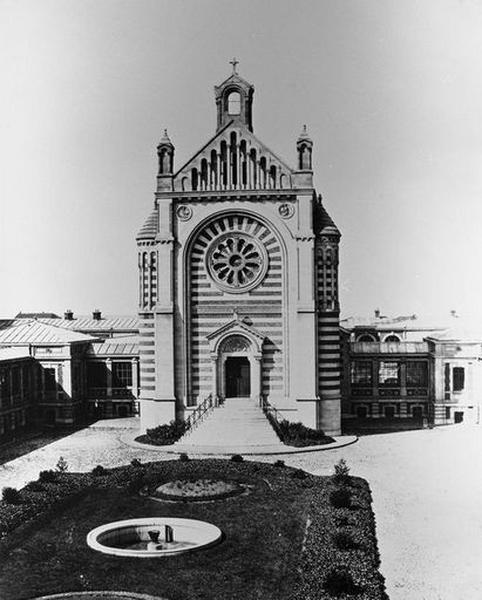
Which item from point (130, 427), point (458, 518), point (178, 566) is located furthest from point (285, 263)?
point (178, 566)

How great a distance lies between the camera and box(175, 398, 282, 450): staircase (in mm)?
40188

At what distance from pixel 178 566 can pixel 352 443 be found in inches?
931

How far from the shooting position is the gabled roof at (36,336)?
51469 millimetres

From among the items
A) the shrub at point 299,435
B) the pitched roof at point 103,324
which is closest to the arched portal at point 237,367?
the shrub at point 299,435

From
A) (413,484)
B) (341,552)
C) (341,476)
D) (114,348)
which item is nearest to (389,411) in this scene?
(114,348)

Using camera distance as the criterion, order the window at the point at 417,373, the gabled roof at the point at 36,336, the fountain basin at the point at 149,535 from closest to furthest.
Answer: the fountain basin at the point at 149,535 < the gabled roof at the point at 36,336 < the window at the point at 417,373

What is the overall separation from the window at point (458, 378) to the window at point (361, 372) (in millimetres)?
6882

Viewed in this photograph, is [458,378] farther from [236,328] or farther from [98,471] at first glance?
[98,471]

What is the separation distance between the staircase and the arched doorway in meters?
1.79

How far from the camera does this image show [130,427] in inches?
1928

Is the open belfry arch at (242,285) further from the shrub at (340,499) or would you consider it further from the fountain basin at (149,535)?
the fountain basin at (149,535)

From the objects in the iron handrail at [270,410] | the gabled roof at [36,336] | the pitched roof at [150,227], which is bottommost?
the iron handrail at [270,410]

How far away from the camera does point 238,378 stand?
45656 millimetres

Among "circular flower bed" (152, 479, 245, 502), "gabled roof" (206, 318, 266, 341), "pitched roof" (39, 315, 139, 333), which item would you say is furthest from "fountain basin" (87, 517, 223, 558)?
"pitched roof" (39, 315, 139, 333)
